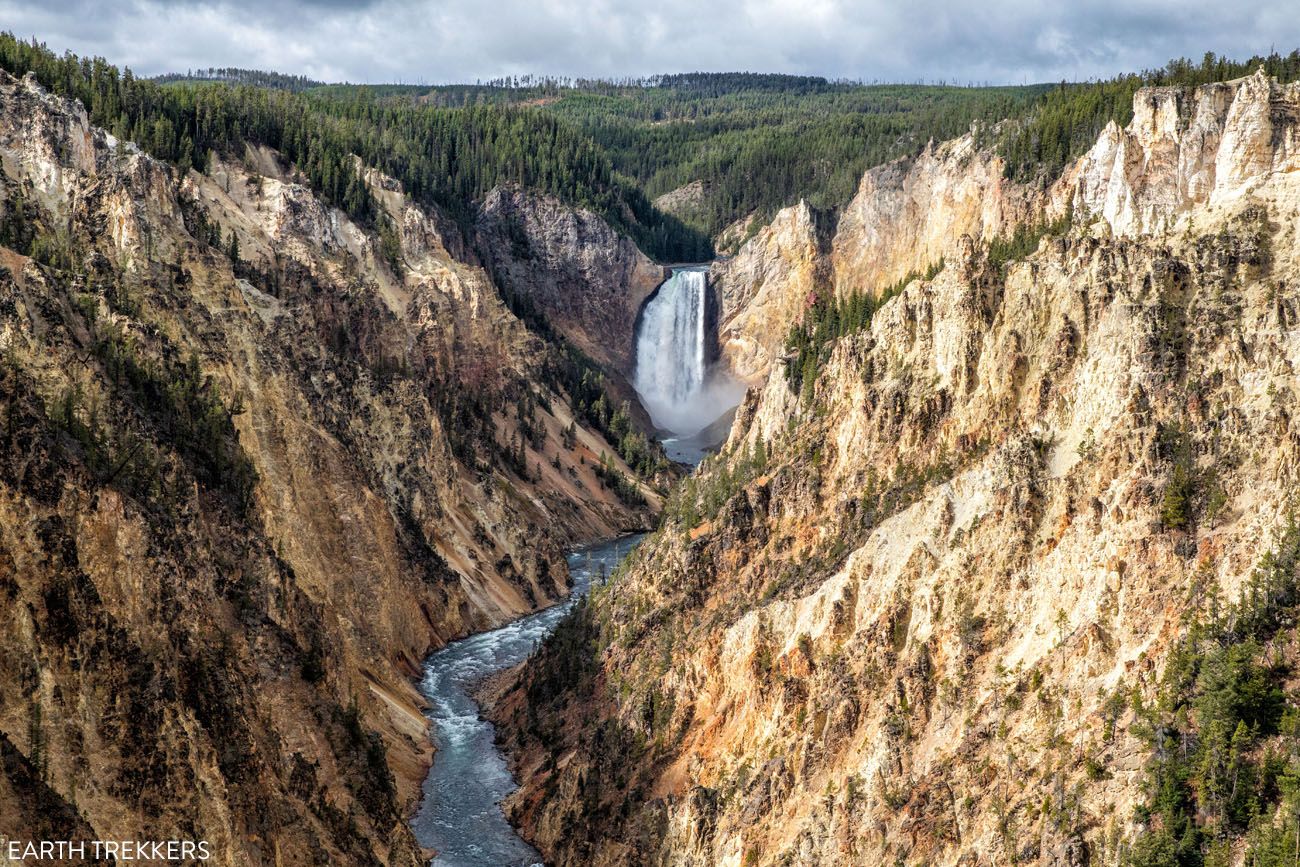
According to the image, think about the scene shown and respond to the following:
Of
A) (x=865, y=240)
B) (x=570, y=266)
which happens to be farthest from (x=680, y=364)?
(x=865, y=240)

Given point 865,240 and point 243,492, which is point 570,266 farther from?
point 243,492

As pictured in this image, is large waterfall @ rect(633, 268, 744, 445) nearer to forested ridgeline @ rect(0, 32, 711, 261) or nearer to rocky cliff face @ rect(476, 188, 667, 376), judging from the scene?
rocky cliff face @ rect(476, 188, 667, 376)

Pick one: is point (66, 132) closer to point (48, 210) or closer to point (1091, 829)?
point (48, 210)

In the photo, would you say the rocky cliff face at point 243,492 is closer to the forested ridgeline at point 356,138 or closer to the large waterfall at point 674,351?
the forested ridgeline at point 356,138

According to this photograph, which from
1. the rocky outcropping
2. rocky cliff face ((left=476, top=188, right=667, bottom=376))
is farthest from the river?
rocky cliff face ((left=476, top=188, right=667, bottom=376))

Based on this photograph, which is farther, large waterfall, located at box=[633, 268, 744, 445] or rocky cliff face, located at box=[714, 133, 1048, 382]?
large waterfall, located at box=[633, 268, 744, 445]

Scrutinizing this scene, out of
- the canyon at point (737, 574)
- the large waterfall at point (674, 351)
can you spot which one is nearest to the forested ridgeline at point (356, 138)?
the canyon at point (737, 574)
